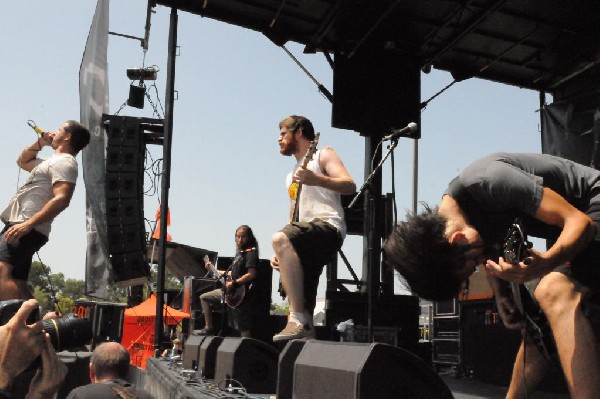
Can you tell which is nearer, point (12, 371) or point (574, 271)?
point (12, 371)

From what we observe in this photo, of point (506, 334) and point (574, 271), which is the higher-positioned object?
point (574, 271)

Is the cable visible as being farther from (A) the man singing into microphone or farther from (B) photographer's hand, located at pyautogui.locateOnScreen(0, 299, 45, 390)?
(B) photographer's hand, located at pyautogui.locateOnScreen(0, 299, 45, 390)

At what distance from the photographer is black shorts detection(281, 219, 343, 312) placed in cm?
326

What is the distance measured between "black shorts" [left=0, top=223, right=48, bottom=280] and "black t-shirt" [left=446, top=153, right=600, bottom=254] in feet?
8.39

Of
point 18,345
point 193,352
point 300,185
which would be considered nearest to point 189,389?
point 300,185

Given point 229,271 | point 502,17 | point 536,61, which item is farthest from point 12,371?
point 536,61

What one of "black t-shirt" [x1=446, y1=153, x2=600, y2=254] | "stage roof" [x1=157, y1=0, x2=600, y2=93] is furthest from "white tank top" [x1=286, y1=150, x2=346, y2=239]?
"stage roof" [x1=157, y1=0, x2=600, y2=93]

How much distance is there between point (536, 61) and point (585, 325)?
7.48 m

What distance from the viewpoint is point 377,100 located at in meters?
8.12

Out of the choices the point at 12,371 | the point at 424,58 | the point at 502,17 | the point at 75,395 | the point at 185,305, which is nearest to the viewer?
the point at 12,371

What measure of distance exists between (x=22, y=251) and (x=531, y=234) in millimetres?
2838

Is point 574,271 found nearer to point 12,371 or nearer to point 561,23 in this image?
point 12,371

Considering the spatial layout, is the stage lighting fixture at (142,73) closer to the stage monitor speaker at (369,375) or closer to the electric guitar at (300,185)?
the electric guitar at (300,185)

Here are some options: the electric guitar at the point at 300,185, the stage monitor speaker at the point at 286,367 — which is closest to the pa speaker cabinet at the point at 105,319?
the electric guitar at the point at 300,185
